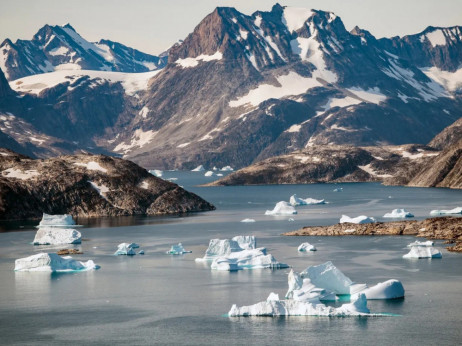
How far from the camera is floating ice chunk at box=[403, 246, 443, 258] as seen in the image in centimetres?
10250

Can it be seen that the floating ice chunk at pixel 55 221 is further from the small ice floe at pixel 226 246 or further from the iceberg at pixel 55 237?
the small ice floe at pixel 226 246

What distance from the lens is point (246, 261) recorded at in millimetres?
100250

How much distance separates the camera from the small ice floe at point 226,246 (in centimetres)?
10550

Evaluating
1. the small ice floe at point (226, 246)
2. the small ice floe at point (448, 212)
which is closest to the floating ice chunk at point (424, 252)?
the small ice floe at point (226, 246)

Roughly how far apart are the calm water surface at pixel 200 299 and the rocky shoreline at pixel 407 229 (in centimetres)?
388

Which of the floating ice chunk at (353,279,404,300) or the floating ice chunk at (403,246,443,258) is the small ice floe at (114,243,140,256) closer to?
the floating ice chunk at (403,246,443,258)

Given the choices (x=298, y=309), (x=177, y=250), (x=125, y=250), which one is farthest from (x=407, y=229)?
(x=298, y=309)

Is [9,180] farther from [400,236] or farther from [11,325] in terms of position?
[11,325]

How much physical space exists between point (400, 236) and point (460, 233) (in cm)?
1097

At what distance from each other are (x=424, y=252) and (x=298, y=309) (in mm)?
34686

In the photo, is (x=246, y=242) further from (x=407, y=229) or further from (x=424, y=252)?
(x=407, y=229)

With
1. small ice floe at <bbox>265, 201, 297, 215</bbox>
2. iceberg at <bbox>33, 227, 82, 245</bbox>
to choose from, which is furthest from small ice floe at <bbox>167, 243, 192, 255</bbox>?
small ice floe at <bbox>265, 201, 297, 215</bbox>

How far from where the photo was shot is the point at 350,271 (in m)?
95.2

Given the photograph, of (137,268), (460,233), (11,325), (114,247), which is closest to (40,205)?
(114,247)
